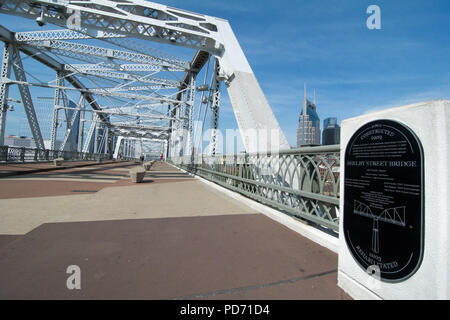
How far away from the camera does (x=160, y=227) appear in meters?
3.91

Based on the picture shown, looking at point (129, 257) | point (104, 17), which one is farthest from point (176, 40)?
point (129, 257)

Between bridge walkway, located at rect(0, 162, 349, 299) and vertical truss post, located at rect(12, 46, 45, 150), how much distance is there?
766 inches

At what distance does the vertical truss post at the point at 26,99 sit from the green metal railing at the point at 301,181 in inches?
863

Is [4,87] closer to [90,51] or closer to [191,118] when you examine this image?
[90,51]

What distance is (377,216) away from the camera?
1824mm

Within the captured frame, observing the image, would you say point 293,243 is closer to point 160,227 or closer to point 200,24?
point 160,227

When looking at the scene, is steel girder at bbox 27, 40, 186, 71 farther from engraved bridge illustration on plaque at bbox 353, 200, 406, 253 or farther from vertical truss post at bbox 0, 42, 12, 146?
engraved bridge illustration on plaque at bbox 353, 200, 406, 253

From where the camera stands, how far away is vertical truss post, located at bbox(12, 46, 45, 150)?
57.3ft

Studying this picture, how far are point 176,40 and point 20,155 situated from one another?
1633 cm

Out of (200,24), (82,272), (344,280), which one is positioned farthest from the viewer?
(200,24)

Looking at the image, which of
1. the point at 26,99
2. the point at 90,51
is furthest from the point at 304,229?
the point at 26,99

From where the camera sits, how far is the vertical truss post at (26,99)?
17480mm
